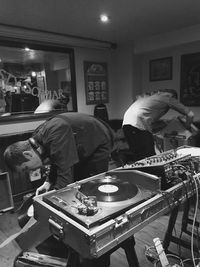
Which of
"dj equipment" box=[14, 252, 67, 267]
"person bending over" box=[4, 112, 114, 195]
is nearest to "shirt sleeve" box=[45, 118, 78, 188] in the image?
"person bending over" box=[4, 112, 114, 195]

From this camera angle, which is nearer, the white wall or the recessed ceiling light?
the recessed ceiling light

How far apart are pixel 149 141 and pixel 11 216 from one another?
1.80m

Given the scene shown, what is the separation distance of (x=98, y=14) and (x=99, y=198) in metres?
2.04

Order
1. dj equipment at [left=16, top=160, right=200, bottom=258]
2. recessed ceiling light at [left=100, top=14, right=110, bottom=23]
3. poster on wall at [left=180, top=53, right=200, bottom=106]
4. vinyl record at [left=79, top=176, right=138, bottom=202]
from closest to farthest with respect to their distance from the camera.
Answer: dj equipment at [left=16, top=160, right=200, bottom=258] → vinyl record at [left=79, top=176, right=138, bottom=202] → recessed ceiling light at [left=100, top=14, right=110, bottom=23] → poster on wall at [left=180, top=53, right=200, bottom=106]

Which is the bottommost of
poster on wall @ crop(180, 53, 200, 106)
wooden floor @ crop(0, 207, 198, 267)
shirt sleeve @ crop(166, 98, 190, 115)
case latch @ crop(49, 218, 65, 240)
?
wooden floor @ crop(0, 207, 198, 267)

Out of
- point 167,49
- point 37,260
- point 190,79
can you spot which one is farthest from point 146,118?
point 37,260

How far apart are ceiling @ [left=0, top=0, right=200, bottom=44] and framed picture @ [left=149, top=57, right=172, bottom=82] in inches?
23.7

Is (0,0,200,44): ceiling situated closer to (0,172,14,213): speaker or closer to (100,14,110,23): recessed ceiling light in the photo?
(100,14,110,23): recessed ceiling light

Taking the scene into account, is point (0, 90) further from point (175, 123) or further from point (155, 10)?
point (175, 123)

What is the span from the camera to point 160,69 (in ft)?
12.1

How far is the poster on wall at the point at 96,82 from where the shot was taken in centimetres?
361

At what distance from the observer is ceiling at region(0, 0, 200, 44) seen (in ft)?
6.79

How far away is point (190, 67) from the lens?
3318 mm

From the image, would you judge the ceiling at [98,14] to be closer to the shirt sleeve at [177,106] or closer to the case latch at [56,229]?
the shirt sleeve at [177,106]
